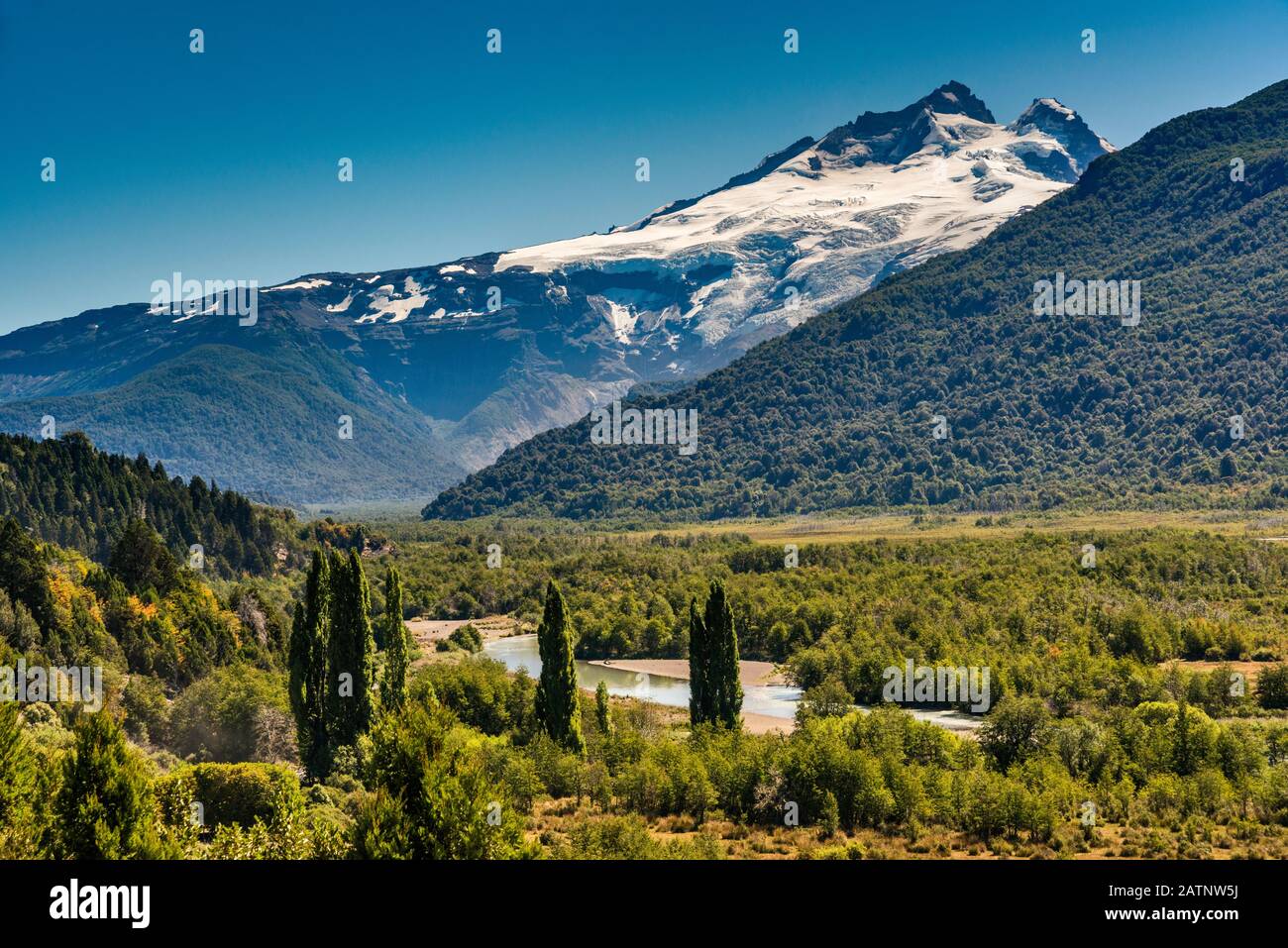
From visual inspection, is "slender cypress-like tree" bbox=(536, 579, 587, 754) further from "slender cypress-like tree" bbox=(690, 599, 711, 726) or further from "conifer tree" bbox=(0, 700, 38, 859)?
"conifer tree" bbox=(0, 700, 38, 859)

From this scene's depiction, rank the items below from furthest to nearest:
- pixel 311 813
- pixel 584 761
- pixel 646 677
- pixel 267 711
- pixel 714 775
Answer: pixel 646 677, pixel 267 711, pixel 584 761, pixel 714 775, pixel 311 813

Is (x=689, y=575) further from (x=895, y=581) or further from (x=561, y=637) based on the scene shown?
(x=561, y=637)

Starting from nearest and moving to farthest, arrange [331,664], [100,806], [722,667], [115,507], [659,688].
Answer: [100,806], [331,664], [722,667], [659,688], [115,507]

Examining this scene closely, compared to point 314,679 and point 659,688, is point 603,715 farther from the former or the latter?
point 659,688

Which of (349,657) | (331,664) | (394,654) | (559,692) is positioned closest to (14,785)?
(349,657)
